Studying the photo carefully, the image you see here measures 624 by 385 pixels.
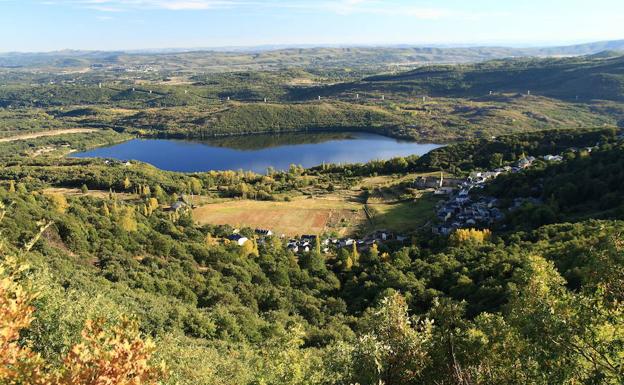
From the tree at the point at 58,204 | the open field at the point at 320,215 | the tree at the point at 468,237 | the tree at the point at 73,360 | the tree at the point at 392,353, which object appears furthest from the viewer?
the open field at the point at 320,215

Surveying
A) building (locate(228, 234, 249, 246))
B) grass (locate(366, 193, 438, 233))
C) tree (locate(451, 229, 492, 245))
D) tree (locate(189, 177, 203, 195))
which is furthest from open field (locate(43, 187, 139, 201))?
tree (locate(451, 229, 492, 245))

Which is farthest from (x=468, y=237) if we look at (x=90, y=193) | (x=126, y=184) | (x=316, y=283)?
(x=90, y=193)

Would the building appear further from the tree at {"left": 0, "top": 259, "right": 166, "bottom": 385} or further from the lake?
the lake

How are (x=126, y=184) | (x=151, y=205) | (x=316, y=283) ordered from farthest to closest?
(x=126, y=184), (x=151, y=205), (x=316, y=283)

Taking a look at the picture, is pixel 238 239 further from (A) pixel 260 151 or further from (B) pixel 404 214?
(A) pixel 260 151

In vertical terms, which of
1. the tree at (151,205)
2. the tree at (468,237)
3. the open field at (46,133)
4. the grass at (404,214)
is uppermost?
the tree at (468,237)

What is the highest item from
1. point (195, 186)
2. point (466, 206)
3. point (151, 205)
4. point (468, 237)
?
point (468, 237)

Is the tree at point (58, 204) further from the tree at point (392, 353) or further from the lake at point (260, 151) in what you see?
the lake at point (260, 151)

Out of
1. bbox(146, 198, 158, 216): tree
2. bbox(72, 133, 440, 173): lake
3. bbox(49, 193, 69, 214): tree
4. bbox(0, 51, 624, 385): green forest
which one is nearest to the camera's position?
bbox(0, 51, 624, 385): green forest

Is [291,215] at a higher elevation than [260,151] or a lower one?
higher

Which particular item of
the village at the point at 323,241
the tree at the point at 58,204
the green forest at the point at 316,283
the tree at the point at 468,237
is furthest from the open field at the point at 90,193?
the tree at the point at 468,237
